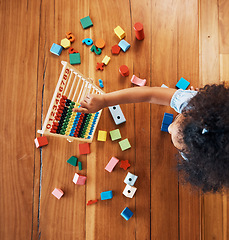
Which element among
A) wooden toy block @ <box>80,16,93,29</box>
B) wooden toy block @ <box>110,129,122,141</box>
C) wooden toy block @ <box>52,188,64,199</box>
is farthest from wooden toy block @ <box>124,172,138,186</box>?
wooden toy block @ <box>80,16,93,29</box>

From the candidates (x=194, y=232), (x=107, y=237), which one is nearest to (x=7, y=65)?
(x=107, y=237)

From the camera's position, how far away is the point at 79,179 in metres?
0.85

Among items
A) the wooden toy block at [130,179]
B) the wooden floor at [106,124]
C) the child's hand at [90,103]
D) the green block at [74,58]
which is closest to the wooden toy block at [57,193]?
the wooden floor at [106,124]

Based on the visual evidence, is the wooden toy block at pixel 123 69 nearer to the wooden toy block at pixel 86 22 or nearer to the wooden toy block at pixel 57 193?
the wooden toy block at pixel 86 22

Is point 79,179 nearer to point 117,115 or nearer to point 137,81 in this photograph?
point 117,115

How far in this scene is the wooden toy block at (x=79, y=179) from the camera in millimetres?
846

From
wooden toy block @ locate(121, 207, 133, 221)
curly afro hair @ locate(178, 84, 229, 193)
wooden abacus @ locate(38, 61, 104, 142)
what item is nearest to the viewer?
curly afro hair @ locate(178, 84, 229, 193)

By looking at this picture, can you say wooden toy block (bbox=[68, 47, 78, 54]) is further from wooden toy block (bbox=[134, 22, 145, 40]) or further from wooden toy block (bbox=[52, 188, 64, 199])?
wooden toy block (bbox=[52, 188, 64, 199])

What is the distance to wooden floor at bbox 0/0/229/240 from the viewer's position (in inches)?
33.8

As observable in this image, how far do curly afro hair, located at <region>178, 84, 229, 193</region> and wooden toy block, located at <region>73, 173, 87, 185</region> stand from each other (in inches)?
17.7

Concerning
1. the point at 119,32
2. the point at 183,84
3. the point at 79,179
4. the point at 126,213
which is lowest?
the point at 126,213

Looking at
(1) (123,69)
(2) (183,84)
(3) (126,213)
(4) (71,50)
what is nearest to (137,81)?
(1) (123,69)

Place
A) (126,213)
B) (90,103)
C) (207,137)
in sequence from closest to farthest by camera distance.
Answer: (207,137) < (90,103) < (126,213)

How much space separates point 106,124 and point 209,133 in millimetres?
454
